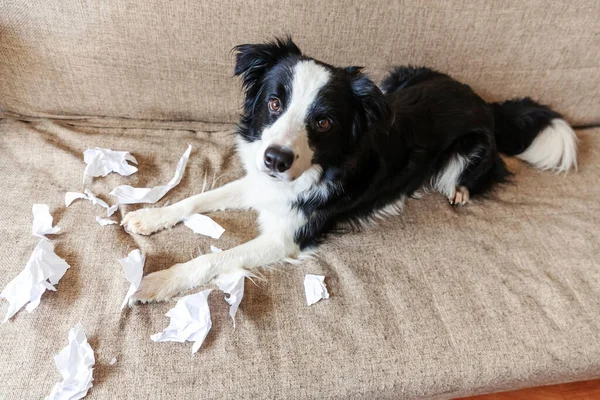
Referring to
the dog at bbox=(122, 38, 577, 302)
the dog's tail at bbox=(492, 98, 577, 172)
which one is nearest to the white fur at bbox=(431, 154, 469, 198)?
the dog at bbox=(122, 38, 577, 302)

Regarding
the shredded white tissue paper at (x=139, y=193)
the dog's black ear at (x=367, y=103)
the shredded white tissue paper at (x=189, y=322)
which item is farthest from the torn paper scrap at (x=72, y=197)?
the dog's black ear at (x=367, y=103)

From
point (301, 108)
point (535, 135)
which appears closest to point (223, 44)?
point (301, 108)

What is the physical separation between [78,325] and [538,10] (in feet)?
7.71

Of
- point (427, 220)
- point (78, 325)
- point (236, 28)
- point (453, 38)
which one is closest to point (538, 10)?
point (453, 38)

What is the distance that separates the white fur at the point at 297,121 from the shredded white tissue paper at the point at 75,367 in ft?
2.55

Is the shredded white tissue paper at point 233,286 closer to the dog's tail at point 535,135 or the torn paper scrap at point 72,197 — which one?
the torn paper scrap at point 72,197

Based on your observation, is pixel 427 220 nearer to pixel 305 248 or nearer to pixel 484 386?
pixel 305 248

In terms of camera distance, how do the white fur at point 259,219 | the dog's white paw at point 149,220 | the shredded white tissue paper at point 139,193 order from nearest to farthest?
→ the white fur at point 259,219, the dog's white paw at point 149,220, the shredded white tissue paper at point 139,193

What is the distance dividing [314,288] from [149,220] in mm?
712

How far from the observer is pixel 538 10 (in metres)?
2.03

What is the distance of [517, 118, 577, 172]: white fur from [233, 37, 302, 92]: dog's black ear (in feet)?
4.59

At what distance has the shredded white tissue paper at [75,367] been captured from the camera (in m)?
1.21

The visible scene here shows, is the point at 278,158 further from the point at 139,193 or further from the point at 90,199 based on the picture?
the point at 90,199

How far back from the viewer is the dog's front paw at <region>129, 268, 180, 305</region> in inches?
57.4
